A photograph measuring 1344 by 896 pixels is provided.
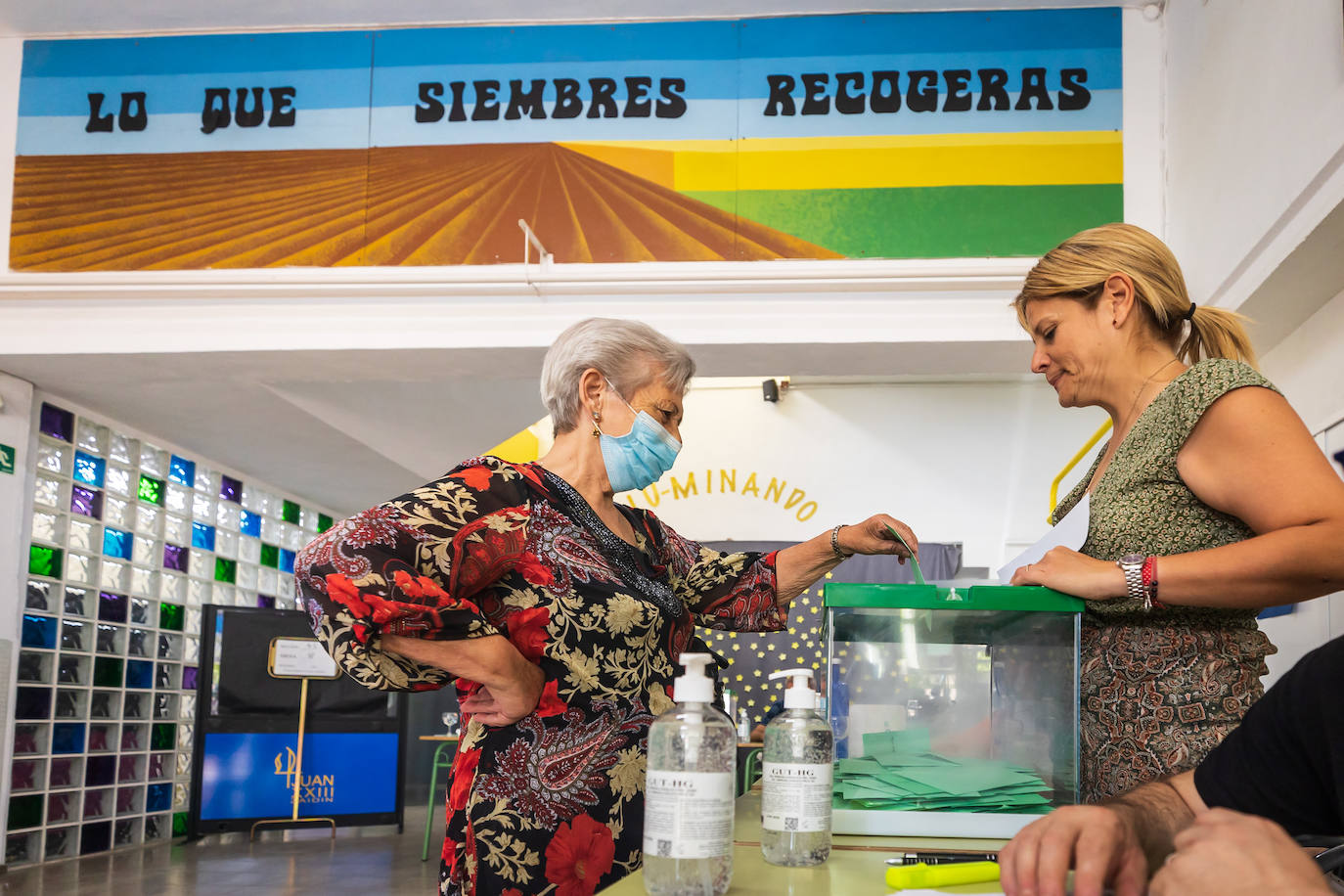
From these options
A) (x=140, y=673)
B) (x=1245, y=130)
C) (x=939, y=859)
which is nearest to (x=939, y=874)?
(x=939, y=859)

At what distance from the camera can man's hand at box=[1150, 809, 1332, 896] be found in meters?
0.64

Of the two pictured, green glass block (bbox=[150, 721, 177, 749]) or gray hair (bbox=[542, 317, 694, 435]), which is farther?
green glass block (bbox=[150, 721, 177, 749])

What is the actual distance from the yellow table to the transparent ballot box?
38mm

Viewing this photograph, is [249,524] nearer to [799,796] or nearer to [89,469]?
[89,469]

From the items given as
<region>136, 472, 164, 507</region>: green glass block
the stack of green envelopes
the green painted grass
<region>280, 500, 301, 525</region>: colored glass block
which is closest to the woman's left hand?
the stack of green envelopes

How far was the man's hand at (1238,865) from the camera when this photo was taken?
2.09ft

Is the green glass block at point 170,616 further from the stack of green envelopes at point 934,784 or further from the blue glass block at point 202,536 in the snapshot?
the stack of green envelopes at point 934,784

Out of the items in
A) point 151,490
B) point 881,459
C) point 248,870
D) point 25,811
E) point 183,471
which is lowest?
point 248,870

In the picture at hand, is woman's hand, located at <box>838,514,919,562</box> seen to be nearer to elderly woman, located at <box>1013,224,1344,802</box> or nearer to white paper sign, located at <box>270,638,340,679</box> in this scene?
elderly woman, located at <box>1013,224,1344,802</box>

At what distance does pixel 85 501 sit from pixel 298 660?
180 centimetres

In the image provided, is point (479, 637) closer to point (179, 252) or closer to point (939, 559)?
point (179, 252)

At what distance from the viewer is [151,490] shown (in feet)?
20.5

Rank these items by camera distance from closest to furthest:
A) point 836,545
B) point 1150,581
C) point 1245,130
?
1. point 1150,581
2. point 836,545
3. point 1245,130

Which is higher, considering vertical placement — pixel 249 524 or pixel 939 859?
pixel 249 524
